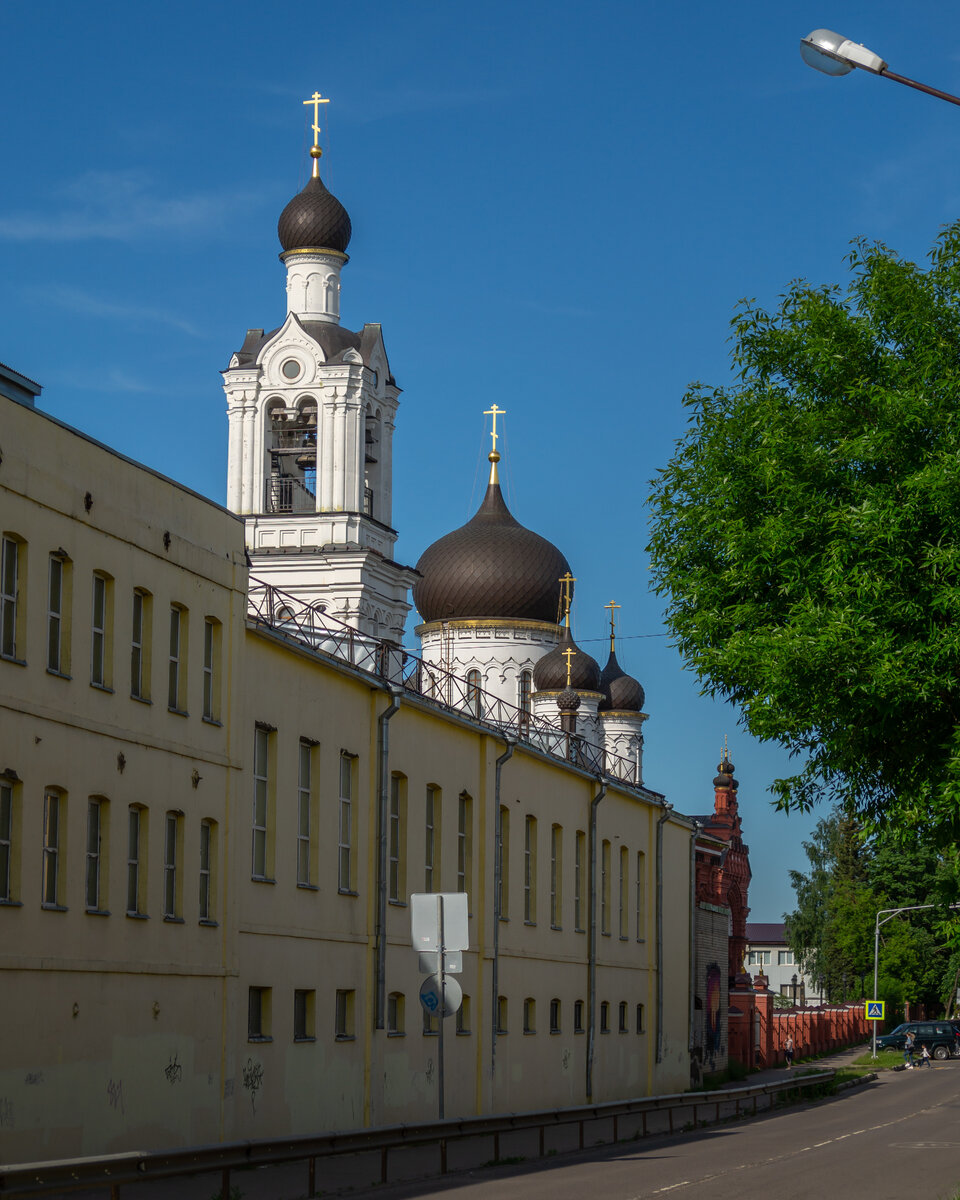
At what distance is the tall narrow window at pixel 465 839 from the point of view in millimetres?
31750

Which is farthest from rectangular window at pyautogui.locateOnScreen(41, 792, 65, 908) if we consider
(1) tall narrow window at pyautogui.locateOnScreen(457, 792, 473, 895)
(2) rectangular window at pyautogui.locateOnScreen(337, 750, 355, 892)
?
(1) tall narrow window at pyautogui.locateOnScreen(457, 792, 473, 895)

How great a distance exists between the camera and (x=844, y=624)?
21.5 meters

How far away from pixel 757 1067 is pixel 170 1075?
4405 cm

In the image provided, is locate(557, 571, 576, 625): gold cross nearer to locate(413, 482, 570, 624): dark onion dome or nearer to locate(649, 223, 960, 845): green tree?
locate(413, 482, 570, 624): dark onion dome

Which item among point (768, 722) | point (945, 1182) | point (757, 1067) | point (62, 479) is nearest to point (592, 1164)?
point (945, 1182)

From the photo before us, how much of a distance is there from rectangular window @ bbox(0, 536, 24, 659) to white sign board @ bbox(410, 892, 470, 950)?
4780mm

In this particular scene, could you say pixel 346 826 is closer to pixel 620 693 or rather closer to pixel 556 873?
pixel 556 873

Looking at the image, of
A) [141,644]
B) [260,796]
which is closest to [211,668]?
[141,644]

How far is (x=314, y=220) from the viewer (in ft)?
189

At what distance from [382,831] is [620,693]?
65.9 meters

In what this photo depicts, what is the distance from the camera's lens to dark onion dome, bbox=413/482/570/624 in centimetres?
8156

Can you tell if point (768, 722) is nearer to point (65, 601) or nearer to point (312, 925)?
point (312, 925)

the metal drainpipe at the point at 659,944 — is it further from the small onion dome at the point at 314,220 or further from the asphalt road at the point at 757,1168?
the small onion dome at the point at 314,220

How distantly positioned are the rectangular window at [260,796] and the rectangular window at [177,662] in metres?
1.94
